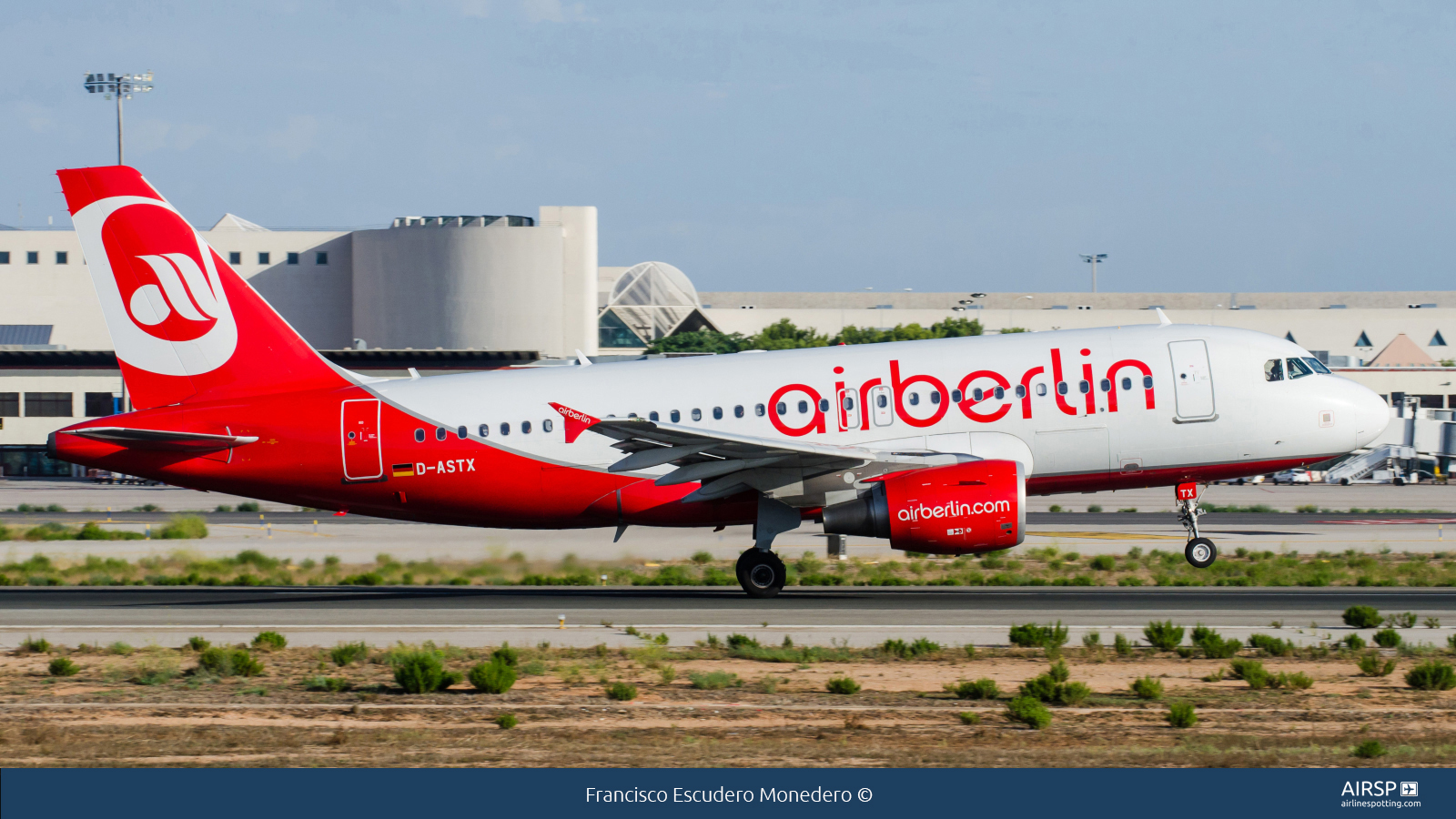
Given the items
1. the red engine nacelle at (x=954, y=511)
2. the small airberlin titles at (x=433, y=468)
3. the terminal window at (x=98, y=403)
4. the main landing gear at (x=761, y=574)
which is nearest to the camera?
the red engine nacelle at (x=954, y=511)


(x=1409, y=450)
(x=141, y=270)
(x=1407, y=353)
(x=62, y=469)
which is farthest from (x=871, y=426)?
(x=1407, y=353)

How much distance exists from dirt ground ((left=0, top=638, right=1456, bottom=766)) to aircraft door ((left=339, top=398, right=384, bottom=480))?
6836mm

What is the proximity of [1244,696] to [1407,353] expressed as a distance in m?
122

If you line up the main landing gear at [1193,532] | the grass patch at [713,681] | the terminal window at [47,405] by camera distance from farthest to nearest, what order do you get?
the terminal window at [47,405]
the main landing gear at [1193,532]
the grass patch at [713,681]

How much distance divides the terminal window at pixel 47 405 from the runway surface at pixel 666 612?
221 feet

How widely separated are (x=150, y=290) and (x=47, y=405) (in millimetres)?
73113

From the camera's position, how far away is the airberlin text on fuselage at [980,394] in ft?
79.8

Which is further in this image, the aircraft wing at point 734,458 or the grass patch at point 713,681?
the aircraft wing at point 734,458

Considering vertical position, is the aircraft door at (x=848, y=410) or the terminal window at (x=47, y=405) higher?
the terminal window at (x=47, y=405)

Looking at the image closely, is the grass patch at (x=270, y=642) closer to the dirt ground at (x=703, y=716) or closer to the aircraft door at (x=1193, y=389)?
the dirt ground at (x=703, y=716)

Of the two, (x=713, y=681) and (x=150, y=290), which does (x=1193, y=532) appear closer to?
(x=713, y=681)

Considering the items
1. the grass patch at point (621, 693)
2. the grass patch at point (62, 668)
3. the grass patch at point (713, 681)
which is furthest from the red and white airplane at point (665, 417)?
the grass patch at point (621, 693)

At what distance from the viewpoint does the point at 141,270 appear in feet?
82.9

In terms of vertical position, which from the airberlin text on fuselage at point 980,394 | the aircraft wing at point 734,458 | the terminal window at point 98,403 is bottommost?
the aircraft wing at point 734,458
